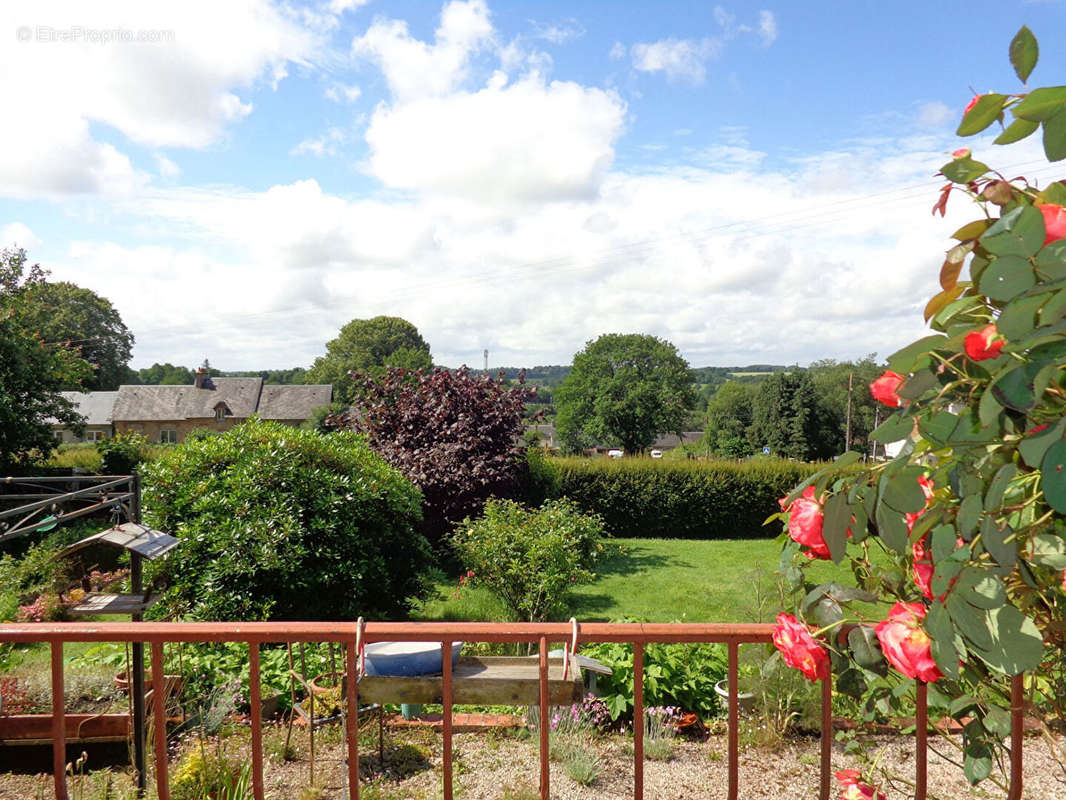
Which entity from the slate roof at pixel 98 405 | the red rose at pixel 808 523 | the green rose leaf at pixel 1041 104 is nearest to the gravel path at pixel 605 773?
the red rose at pixel 808 523

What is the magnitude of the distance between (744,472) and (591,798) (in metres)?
10.6

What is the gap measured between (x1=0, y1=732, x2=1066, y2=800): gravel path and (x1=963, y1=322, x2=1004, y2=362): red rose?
2.60 metres

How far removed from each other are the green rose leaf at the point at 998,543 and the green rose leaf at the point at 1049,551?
10 cm

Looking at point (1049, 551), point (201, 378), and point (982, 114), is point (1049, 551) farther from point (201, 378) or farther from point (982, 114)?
point (201, 378)

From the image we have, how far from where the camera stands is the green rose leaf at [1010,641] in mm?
878

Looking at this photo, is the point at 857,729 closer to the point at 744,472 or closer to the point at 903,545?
the point at 903,545

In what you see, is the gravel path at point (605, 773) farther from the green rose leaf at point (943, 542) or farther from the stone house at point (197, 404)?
the stone house at point (197, 404)

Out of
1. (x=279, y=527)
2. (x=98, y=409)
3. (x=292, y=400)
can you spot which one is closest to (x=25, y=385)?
(x=279, y=527)

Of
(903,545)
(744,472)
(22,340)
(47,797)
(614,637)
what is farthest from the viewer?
(744,472)

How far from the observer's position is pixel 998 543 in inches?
34.3

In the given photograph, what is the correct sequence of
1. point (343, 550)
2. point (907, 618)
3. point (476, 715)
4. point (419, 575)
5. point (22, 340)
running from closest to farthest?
point (907, 618)
point (476, 715)
point (343, 550)
point (419, 575)
point (22, 340)

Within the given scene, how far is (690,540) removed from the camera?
40.5 ft

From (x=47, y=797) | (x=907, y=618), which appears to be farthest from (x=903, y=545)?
(x=47, y=797)

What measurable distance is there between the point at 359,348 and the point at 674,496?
1252 inches
